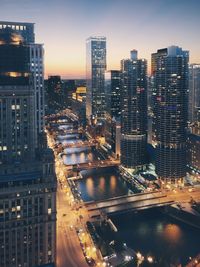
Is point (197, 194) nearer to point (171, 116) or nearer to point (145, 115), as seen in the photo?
point (171, 116)

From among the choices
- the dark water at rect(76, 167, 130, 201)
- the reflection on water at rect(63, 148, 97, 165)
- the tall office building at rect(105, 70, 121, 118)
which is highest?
the tall office building at rect(105, 70, 121, 118)

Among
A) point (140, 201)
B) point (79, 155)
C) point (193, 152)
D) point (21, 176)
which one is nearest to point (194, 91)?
point (193, 152)

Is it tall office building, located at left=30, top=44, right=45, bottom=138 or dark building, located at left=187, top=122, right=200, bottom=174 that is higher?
tall office building, located at left=30, top=44, right=45, bottom=138

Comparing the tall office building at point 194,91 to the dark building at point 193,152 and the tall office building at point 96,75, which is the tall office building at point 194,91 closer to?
the tall office building at point 96,75

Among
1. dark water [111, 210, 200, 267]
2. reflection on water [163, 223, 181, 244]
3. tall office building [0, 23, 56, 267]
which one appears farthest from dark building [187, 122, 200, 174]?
tall office building [0, 23, 56, 267]

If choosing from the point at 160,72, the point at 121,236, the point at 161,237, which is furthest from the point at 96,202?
the point at 160,72

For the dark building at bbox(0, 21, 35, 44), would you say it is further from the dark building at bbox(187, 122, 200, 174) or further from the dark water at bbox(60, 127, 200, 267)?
the dark building at bbox(187, 122, 200, 174)

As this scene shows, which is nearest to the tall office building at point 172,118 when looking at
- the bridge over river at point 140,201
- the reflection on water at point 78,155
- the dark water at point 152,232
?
the bridge over river at point 140,201
